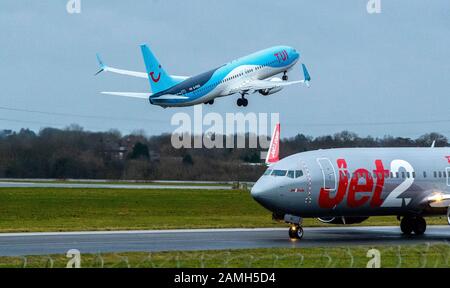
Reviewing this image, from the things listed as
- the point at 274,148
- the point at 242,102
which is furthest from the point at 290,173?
the point at 274,148

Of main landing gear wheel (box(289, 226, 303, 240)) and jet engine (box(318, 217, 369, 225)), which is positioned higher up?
jet engine (box(318, 217, 369, 225))

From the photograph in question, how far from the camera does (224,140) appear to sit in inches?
3474

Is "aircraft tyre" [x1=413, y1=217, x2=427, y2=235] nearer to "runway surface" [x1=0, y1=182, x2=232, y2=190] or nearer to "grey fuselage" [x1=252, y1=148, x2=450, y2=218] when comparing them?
"grey fuselage" [x1=252, y1=148, x2=450, y2=218]

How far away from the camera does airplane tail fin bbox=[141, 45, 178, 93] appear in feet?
194

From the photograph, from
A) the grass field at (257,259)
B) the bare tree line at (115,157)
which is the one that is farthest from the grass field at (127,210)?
the grass field at (257,259)

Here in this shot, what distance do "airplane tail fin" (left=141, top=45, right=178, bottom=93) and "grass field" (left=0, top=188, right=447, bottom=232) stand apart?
7.66m

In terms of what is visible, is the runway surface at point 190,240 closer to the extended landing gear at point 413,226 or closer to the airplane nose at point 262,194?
the extended landing gear at point 413,226

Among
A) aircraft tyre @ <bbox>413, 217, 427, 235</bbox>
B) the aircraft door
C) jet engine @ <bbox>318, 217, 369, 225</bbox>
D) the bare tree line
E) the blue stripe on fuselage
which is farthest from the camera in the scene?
the bare tree line

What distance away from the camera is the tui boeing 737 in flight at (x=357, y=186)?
44188 millimetres

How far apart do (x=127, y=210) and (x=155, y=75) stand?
9929 millimetres

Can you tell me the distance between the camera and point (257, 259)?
3356 cm

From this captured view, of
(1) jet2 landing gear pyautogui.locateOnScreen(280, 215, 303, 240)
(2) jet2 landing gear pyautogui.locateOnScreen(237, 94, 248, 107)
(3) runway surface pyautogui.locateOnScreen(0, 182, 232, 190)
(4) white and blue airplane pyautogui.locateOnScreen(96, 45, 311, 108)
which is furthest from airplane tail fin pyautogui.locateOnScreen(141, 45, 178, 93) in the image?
(3) runway surface pyautogui.locateOnScreen(0, 182, 232, 190)

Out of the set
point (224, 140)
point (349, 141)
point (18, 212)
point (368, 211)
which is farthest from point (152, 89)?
point (224, 140)
